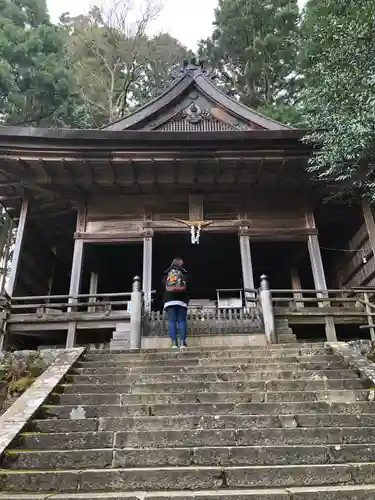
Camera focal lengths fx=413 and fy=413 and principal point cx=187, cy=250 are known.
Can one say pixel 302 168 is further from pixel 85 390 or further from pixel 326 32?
pixel 85 390

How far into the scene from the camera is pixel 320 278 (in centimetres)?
A: 1087

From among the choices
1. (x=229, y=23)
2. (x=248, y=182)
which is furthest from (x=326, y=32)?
(x=229, y=23)

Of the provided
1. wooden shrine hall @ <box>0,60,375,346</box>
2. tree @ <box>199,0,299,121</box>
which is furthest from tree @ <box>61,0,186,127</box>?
wooden shrine hall @ <box>0,60,375,346</box>

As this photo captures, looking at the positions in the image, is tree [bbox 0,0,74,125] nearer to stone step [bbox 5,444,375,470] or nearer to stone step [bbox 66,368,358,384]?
stone step [bbox 66,368,358,384]

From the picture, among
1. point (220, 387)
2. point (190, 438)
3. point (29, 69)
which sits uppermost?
point (29, 69)

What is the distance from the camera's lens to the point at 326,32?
8.86 metres

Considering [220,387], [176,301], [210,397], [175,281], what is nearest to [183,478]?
[210,397]

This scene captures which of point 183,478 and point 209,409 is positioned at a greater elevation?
point 209,409

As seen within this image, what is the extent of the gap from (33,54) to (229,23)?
Result: 13724 mm

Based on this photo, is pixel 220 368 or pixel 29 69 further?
pixel 29 69

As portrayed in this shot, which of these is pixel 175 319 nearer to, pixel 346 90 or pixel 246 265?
pixel 246 265

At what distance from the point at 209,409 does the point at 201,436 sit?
2.12 ft

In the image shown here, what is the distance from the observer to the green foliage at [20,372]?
5918 millimetres

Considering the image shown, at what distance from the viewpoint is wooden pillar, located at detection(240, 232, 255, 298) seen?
10.5 metres
